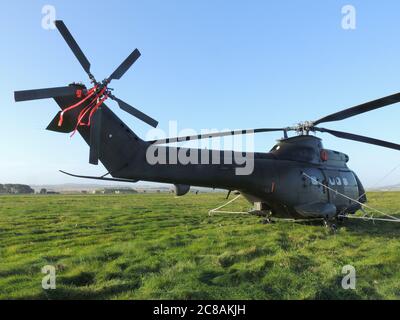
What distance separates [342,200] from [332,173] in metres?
1.27

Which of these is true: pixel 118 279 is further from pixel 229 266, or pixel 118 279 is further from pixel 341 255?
pixel 341 255

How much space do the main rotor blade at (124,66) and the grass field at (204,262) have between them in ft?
15.4

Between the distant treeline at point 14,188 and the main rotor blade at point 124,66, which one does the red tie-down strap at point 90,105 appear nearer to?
the main rotor blade at point 124,66

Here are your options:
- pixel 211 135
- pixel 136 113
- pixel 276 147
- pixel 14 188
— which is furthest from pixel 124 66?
pixel 14 188

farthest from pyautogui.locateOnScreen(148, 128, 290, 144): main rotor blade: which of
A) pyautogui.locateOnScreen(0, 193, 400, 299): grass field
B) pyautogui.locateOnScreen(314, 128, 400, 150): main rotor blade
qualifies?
pyautogui.locateOnScreen(0, 193, 400, 299): grass field

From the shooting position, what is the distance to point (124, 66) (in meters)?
9.30

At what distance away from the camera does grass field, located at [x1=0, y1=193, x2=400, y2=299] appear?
646cm

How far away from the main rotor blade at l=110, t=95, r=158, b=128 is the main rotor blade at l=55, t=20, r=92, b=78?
1.00 metres

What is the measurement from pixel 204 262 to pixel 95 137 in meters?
4.26

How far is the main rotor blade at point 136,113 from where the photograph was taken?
9.42 metres

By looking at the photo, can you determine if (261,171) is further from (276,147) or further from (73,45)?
(73,45)

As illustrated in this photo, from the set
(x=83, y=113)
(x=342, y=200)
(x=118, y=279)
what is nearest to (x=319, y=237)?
(x=342, y=200)

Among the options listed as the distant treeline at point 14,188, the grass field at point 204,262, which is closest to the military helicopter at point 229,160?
the grass field at point 204,262
